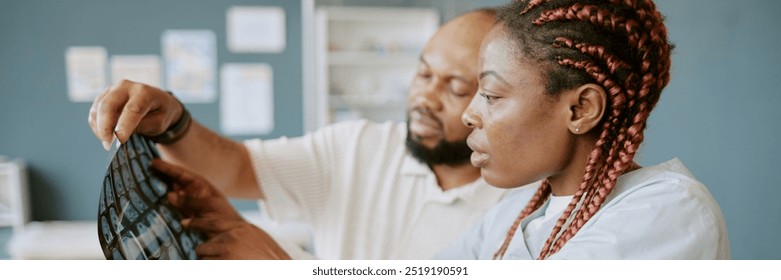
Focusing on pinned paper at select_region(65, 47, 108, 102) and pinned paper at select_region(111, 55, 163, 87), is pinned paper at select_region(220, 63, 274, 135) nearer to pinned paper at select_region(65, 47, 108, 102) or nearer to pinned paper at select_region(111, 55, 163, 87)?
pinned paper at select_region(111, 55, 163, 87)

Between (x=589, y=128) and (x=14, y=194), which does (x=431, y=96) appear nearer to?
(x=589, y=128)

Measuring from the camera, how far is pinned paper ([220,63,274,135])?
2314 mm

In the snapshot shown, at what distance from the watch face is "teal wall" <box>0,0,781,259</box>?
39cm

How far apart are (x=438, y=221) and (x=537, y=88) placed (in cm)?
48

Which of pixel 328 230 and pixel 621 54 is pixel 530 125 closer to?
pixel 621 54

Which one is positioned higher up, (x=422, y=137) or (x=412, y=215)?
(x=422, y=137)

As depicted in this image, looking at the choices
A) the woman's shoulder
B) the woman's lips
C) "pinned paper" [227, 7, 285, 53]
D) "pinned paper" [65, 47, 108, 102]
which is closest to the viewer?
the woman's shoulder

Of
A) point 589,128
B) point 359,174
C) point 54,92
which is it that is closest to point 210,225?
point 359,174

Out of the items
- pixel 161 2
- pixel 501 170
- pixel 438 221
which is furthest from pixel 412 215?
pixel 161 2

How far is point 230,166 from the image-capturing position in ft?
3.23

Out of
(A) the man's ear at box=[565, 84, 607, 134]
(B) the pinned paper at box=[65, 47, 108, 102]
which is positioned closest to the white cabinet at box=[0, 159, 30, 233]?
(B) the pinned paper at box=[65, 47, 108, 102]

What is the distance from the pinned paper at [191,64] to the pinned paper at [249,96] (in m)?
0.09

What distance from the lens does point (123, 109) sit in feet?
2.04

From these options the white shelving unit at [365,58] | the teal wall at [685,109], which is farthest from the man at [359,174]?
the white shelving unit at [365,58]
